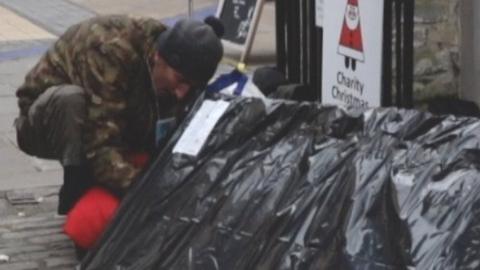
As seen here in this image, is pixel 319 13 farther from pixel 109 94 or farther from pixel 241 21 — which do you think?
pixel 241 21

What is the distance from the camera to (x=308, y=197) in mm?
3178

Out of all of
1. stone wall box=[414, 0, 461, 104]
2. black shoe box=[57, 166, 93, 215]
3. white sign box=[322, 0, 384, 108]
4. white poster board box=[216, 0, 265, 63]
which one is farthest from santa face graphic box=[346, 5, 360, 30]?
white poster board box=[216, 0, 265, 63]

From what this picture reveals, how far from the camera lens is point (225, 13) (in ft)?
33.2

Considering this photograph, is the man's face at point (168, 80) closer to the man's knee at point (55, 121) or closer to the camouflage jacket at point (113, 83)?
the camouflage jacket at point (113, 83)

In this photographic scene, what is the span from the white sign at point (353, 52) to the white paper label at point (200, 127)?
0.78 meters

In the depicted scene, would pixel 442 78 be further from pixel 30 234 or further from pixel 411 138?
pixel 411 138

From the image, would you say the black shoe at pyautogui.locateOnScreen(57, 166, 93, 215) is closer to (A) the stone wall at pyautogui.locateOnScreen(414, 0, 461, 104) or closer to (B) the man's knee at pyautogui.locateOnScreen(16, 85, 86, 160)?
(B) the man's knee at pyautogui.locateOnScreen(16, 85, 86, 160)

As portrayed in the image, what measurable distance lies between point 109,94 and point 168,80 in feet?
1.18

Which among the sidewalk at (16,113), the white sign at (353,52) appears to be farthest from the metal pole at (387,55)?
the sidewalk at (16,113)

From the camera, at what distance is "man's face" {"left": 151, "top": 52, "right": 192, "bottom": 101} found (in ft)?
13.1

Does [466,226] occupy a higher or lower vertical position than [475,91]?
higher

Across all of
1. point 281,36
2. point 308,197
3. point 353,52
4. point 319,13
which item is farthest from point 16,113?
point 308,197

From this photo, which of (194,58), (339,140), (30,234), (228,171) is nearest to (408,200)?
(339,140)

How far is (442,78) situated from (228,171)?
2.65 m
